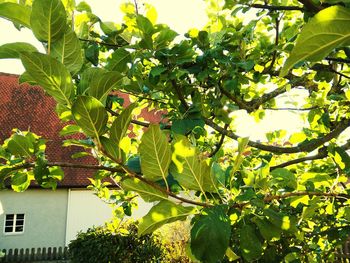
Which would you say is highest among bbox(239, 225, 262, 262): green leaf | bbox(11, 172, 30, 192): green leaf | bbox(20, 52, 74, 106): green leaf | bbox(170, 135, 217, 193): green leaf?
bbox(20, 52, 74, 106): green leaf

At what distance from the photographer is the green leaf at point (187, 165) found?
831 millimetres

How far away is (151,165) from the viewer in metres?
0.82

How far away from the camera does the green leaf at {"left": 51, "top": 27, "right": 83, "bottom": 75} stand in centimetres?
78

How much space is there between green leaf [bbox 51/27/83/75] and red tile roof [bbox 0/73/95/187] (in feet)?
56.8

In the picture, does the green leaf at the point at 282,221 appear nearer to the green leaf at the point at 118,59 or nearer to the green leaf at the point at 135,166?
the green leaf at the point at 135,166

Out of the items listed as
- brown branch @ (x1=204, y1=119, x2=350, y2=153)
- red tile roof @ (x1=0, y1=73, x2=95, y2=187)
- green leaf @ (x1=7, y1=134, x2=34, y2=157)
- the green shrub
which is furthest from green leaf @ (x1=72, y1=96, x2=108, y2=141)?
red tile roof @ (x1=0, y1=73, x2=95, y2=187)

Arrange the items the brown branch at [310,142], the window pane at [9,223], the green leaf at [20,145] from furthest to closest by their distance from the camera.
Result: the window pane at [9,223] → the brown branch at [310,142] → the green leaf at [20,145]

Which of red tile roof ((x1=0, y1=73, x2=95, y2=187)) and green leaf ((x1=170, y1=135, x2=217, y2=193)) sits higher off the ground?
red tile roof ((x1=0, y1=73, x2=95, y2=187))

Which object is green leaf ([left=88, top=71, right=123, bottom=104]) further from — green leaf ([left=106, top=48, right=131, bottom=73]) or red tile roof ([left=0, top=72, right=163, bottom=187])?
red tile roof ([left=0, top=72, right=163, bottom=187])

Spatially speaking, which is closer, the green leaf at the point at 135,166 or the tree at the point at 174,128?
the tree at the point at 174,128

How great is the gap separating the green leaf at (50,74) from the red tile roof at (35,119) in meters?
17.4

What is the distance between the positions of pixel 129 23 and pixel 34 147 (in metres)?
0.94

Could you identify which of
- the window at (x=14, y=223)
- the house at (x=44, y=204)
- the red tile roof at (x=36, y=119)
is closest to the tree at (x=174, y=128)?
the house at (x=44, y=204)

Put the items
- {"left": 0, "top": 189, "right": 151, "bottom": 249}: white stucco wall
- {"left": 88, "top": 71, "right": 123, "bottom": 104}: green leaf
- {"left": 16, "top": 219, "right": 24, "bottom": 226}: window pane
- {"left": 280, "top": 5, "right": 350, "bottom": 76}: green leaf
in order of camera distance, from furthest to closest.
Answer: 1. {"left": 16, "top": 219, "right": 24, "bottom": 226}: window pane
2. {"left": 0, "top": 189, "right": 151, "bottom": 249}: white stucco wall
3. {"left": 88, "top": 71, "right": 123, "bottom": 104}: green leaf
4. {"left": 280, "top": 5, "right": 350, "bottom": 76}: green leaf
